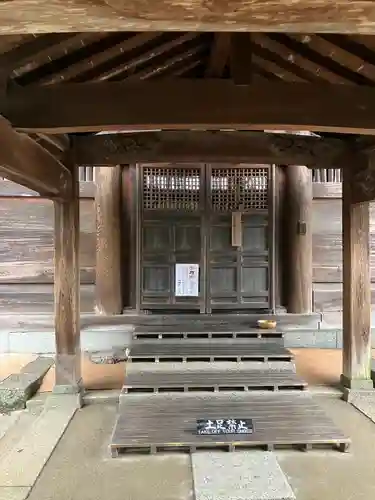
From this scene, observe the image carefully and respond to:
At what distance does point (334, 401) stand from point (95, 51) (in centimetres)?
398

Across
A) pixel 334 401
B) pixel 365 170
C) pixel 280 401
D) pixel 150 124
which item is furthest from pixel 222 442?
pixel 365 170

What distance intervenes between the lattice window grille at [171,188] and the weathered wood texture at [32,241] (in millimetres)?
863

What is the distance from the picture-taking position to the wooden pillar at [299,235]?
653cm

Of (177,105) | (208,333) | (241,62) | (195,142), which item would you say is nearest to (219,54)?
(241,62)

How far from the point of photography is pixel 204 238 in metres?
6.49

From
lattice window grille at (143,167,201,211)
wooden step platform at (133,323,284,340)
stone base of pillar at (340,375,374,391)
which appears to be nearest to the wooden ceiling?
lattice window grille at (143,167,201,211)

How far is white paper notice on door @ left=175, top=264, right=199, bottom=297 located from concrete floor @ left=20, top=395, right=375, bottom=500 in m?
2.77

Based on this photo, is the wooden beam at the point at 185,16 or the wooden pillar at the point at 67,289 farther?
the wooden pillar at the point at 67,289

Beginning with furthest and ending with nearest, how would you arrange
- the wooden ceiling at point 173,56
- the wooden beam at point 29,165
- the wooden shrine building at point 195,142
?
the wooden ceiling at point 173,56
the wooden beam at point 29,165
the wooden shrine building at point 195,142

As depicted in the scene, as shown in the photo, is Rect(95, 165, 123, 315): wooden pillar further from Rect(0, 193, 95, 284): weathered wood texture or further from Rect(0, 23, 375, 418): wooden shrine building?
Rect(0, 193, 95, 284): weathered wood texture

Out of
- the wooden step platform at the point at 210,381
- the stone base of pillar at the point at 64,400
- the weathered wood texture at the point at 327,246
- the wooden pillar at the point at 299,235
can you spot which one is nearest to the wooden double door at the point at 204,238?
the wooden pillar at the point at 299,235

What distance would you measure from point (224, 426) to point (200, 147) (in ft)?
8.73

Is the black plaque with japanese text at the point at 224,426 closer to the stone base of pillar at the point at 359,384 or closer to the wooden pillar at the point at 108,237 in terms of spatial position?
the stone base of pillar at the point at 359,384

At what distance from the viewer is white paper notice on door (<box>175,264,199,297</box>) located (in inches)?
256
